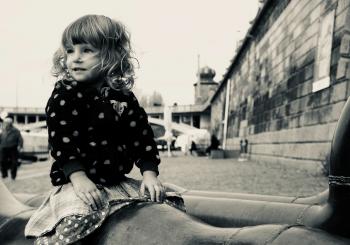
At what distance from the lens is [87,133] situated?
4.90ft

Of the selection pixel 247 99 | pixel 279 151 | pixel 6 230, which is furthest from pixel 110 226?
pixel 247 99

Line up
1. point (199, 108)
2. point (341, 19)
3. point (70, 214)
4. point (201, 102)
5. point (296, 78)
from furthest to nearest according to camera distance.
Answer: point (201, 102) < point (199, 108) < point (296, 78) < point (341, 19) < point (70, 214)

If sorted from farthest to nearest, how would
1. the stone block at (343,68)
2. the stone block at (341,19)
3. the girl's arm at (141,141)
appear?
the stone block at (341,19), the stone block at (343,68), the girl's arm at (141,141)

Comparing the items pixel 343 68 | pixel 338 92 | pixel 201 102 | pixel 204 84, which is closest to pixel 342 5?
pixel 343 68

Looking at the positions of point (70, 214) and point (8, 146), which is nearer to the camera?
point (70, 214)

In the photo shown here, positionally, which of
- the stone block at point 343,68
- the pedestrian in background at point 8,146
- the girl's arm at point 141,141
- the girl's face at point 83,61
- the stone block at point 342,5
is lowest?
the pedestrian in background at point 8,146

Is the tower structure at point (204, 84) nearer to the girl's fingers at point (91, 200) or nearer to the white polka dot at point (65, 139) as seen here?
the white polka dot at point (65, 139)

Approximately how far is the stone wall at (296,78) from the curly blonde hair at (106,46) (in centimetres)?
756

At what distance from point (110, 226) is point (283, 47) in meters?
13.9

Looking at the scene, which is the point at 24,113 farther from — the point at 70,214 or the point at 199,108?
the point at 70,214

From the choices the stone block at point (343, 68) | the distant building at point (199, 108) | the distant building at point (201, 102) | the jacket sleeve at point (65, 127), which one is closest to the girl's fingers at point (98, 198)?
the jacket sleeve at point (65, 127)

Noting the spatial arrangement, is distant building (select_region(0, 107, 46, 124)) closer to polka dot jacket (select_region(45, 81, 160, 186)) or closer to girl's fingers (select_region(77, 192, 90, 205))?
polka dot jacket (select_region(45, 81, 160, 186))

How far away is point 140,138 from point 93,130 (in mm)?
201

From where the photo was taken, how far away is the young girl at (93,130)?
138 cm
